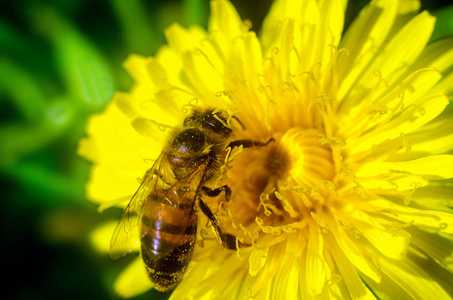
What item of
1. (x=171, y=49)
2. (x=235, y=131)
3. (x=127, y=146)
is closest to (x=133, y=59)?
(x=171, y=49)

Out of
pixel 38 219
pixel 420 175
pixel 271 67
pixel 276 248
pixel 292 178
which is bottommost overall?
pixel 38 219

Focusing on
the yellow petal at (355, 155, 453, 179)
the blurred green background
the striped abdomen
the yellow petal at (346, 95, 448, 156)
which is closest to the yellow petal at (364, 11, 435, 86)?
the yellow petal at (346, 95, 448, 156)

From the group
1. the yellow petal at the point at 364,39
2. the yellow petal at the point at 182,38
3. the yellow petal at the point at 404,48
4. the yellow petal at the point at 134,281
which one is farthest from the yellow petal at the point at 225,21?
the yellow petal at the point at 134,281

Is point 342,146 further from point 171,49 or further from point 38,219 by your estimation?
point 38,219

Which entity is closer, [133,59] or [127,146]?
[127,146]

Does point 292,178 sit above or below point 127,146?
below
